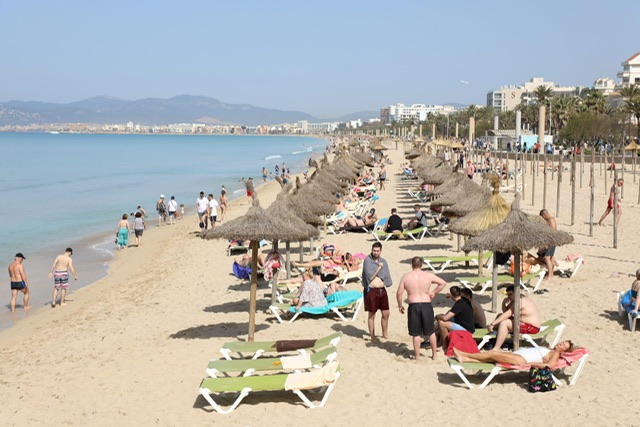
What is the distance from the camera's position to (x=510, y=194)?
27.0m

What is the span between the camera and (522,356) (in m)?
7.07

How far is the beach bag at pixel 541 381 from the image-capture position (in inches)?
267

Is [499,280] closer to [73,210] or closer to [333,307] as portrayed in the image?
[333,307]

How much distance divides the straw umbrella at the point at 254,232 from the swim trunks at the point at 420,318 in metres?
1.90

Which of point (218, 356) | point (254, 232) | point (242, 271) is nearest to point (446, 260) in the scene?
point (242, 271)

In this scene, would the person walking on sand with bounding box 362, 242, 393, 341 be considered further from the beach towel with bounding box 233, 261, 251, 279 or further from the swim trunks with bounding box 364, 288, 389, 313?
the beach towel with bounding box 233, 261, 251, 279

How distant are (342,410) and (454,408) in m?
1.08

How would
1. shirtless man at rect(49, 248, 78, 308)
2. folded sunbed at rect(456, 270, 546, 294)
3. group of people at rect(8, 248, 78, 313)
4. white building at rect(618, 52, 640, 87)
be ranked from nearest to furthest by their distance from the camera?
folded sunbed at rect(456, 270, 546, 294) < group of people at rect(8, 248, 78, 313) < shirtless man at rect(49, 248, 78, 308) < white building at rect(618, 52, 640, 87)

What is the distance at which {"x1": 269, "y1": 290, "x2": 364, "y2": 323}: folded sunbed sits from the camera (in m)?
9.75

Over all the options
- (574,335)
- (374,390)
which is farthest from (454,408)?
(574,335)

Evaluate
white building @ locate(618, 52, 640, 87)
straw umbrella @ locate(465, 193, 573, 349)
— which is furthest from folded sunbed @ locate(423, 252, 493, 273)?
white building @ locate(618, 52, 640, 87)

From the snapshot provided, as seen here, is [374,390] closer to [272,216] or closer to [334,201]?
[272,216]

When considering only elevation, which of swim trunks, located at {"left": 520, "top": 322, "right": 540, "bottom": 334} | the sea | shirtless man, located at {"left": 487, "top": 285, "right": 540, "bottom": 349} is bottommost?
the sea

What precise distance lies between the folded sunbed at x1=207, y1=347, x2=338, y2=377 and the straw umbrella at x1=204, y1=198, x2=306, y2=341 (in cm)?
121
